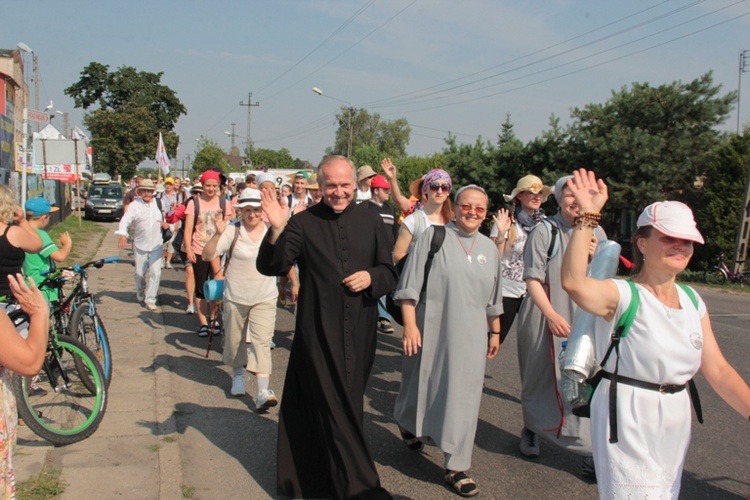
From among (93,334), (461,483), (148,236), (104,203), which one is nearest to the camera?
(461,483)

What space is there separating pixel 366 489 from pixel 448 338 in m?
1.05

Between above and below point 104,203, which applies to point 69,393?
below

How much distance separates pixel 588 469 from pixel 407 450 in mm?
1256

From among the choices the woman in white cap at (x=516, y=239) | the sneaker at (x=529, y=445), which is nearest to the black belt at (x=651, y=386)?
the sneaker at (x=529, y=445)

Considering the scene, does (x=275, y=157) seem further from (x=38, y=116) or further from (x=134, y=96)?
(x=38, y=116)

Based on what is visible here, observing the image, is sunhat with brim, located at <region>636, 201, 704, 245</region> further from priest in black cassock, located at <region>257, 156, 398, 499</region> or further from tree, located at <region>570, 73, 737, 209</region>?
tree, located at <region>570, 73, 737, 209</region>

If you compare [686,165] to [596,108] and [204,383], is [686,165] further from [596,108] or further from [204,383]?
[204,383]

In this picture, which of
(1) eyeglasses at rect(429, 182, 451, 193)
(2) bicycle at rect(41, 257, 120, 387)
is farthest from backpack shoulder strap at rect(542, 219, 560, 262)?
(2) bicycle at rect(41, 257, 120, 387)

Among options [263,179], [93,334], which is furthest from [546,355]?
[263,179]

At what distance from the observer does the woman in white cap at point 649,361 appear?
8.93ft

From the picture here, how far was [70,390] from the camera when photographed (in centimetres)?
537

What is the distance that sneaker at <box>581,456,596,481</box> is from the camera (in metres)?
4.57

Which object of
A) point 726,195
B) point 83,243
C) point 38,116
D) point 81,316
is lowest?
point 83,243

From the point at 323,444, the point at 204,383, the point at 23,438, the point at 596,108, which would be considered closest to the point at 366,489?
the point at 323,444
